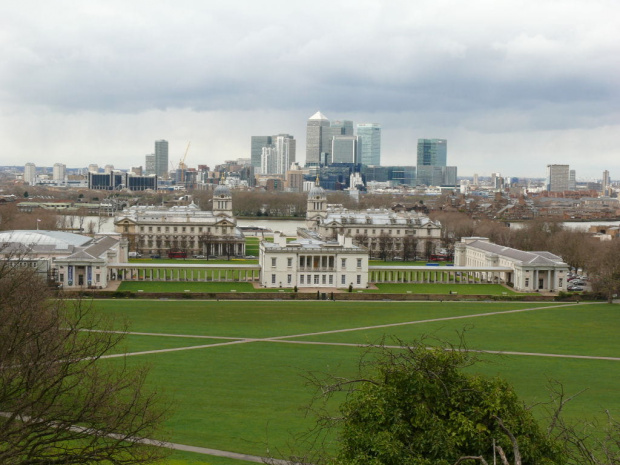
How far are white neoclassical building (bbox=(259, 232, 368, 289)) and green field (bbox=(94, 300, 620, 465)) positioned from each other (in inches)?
416

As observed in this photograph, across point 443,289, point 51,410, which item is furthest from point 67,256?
point 51,410

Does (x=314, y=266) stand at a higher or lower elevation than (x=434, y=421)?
lower

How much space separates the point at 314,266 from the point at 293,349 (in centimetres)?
2912

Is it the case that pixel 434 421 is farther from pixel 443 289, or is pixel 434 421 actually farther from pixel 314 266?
pixel 314 266

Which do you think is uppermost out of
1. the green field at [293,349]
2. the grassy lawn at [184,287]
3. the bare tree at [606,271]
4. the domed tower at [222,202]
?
the domed tower at [222,202]

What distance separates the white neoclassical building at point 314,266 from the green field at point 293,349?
34.6 feet

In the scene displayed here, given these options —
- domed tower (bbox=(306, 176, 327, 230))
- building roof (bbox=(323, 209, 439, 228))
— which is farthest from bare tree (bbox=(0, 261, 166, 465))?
domed tower (bbox=(306, 176, 327, 230))

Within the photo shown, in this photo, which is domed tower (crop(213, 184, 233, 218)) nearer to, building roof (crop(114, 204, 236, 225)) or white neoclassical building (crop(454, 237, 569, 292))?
building roof (crop(114, 204, 236, 225))

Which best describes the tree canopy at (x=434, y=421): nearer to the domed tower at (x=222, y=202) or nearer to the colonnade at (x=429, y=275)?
the colonnade at (x=429, y=275)

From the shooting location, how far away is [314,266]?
67312 millimetres

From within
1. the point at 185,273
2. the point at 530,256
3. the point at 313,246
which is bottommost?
the point at 185,273

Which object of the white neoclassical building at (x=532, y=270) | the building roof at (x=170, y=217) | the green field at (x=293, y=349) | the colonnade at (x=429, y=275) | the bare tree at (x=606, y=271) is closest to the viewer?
the green field at (x=293, y=349)

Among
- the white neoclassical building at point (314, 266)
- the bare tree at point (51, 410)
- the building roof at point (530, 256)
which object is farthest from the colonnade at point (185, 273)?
the bare tree at point (51, 410)

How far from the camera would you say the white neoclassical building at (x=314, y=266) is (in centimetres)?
6638
